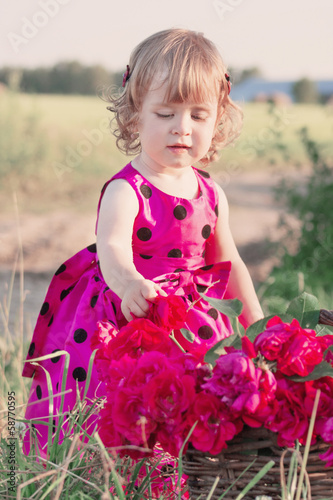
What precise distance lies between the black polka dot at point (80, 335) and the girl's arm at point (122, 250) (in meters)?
0.20

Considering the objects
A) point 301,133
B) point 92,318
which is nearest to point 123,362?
point 92,318

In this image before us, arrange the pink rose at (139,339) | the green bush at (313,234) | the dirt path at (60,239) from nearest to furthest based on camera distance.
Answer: the pink rose at (139,339) < the green bush at (313,234) < the dirt path at (60,239)

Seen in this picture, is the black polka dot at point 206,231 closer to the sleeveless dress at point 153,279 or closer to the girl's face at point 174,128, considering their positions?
the sleeveless dress at point 153,279

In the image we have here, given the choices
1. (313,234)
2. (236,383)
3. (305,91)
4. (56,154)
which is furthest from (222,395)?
(305,91)

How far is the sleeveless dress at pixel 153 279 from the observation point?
1836 millimetres

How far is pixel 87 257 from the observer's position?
2.09m

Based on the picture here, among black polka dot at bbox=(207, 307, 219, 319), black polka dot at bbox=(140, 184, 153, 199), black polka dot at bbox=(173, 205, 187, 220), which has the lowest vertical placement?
black polka dot at bbox=(207, 307, 219, 319)

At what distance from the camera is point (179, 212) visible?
6.23 ft

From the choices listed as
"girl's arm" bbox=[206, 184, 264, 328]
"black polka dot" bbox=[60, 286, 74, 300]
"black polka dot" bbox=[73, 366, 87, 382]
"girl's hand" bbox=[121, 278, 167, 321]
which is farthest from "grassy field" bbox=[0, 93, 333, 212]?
"girl's hand" bbox=[121, 278, 167, 321]

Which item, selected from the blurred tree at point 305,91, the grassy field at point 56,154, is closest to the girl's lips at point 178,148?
the grassy field at point 56,154

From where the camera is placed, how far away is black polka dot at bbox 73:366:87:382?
6.01ft

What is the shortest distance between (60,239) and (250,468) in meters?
4.86

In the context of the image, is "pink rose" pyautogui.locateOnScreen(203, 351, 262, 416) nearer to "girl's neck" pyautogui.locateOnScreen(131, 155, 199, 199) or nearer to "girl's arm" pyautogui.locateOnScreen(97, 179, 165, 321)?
"girl's arm" pyautogui.locateOnScreen(97, 179, 165, 321)

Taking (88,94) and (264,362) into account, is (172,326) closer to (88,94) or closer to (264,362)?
(264,362)
